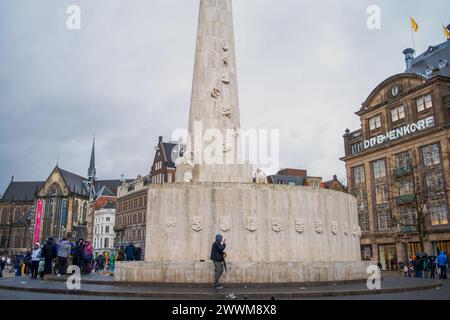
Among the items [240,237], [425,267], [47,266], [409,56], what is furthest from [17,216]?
[240,237]

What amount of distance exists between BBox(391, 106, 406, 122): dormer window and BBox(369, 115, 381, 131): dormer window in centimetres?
235

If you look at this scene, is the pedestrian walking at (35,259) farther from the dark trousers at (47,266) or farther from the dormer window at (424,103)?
the dormer window at (424,103)

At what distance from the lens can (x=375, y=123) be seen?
52656mm

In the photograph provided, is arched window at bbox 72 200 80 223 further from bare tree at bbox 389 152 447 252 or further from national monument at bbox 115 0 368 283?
national monument at bbox 115 0 368 283

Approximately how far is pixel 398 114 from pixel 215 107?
1551 inches

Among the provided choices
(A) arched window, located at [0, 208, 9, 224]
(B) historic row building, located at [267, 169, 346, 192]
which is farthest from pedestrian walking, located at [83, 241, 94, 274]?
(A) arched window, located at [0, 208, 9, 224]

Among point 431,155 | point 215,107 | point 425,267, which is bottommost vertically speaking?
point 425,267

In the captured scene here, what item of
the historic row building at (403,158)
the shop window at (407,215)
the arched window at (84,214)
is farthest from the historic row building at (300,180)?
the arched window at (84,214)

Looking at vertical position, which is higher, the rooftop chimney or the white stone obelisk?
the rooftop chimney

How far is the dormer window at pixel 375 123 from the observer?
52062mm

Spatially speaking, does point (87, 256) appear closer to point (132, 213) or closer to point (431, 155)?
point (431, 155)

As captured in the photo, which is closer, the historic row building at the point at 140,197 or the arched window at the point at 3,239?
the historic row building at the point at 140,197

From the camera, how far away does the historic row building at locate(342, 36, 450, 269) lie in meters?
42.1
